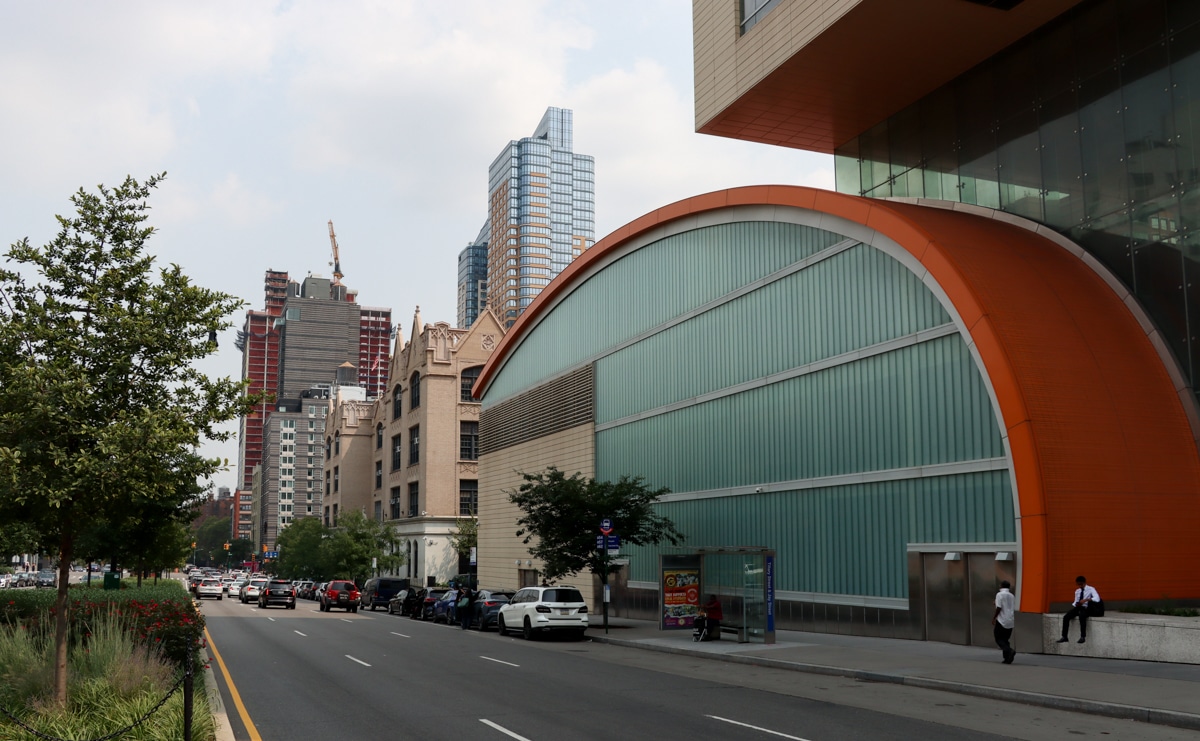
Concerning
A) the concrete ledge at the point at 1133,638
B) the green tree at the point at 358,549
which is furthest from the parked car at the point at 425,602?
the green tree at the point at 358,549

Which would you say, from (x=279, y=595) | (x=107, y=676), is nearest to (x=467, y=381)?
(x=279, y=595)

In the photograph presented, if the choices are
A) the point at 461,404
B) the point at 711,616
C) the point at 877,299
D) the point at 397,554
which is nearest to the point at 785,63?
the point at 877,299

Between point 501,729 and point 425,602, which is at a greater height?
point 501,729

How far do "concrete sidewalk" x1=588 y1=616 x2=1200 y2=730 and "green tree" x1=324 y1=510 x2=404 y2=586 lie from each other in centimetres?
5380

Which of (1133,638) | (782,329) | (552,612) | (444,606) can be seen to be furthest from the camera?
(444,606)

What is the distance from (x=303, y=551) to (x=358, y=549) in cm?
1992

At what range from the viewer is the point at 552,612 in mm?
31078

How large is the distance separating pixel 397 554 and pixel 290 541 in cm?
2666

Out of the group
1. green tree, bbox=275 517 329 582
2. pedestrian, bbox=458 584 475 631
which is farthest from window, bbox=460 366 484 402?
pedestrian, bbox=458 584 475 631

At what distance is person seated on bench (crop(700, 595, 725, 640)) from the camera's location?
2755cm

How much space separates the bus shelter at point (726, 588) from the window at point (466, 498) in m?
50.6

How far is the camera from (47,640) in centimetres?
1543

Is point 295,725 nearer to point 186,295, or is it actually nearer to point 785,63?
point 186,295

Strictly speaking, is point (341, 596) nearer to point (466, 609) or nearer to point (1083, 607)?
point (466, 609)
